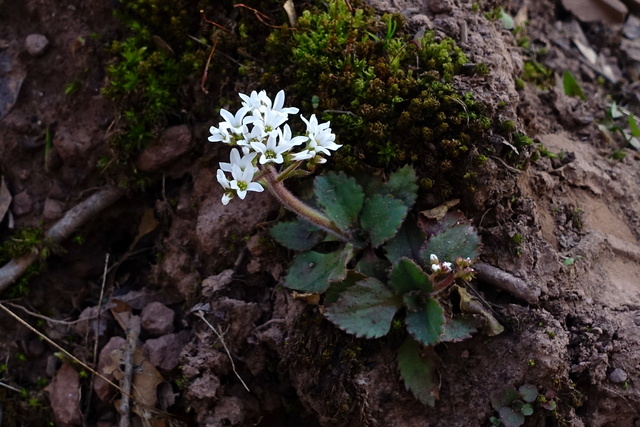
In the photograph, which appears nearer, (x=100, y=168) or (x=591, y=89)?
(x=100, y=168)

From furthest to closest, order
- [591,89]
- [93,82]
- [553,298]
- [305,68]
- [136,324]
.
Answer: [591,89]
[93,82]
[136,324]
[305,68]
[553,298]

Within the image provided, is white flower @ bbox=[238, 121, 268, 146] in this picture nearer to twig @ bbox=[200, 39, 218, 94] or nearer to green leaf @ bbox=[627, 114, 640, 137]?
twig @ bbox=[200, 39, 218, 94]

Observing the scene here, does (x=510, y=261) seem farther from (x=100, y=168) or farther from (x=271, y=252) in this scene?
(x=100, y=168)

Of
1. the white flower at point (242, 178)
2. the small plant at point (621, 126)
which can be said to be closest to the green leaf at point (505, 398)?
the white flower at point (242, 178)

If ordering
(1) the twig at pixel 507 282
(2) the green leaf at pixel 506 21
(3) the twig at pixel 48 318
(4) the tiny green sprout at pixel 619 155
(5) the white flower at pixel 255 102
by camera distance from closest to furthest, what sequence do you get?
(5) the white flower at pixel 255 102 < (1) the twig at pixel 507 282 < (3) the twig at pixel 48 318 < (4) the tiny green sprout at pixel 619 155 < (2) the green leaf at pixel 506 21

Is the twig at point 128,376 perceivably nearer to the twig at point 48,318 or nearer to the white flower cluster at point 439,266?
the twig at point 48,318

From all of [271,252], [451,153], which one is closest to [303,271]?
[271,252]
